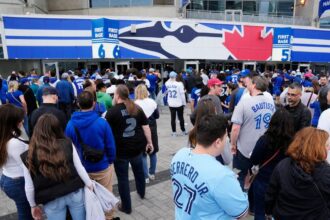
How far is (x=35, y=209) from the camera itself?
8.65 ft

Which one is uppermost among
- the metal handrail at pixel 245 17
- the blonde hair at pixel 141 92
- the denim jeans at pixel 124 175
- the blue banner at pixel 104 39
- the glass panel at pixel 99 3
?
the glass panel at pixel 99 3

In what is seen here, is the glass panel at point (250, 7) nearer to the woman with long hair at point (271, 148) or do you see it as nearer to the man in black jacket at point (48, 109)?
the man in black jacket at point (48, 109)

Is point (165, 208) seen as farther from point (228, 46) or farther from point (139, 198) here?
point (228, 46)

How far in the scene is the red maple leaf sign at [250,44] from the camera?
19375mm

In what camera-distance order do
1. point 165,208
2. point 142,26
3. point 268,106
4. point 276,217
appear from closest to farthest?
1. point 276,217
2. point 268,106
3. point 165,208
4. point 142,26

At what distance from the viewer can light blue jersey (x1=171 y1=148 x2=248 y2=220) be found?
1.64m

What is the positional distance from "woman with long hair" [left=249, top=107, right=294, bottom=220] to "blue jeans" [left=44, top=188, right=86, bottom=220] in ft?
6.36

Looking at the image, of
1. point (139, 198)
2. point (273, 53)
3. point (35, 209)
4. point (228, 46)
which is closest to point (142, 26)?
point (228, 46)

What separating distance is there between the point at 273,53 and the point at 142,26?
10463 millimetres

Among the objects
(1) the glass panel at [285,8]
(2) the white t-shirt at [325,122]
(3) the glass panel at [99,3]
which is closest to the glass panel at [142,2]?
(3) the glass panel at [99,3]

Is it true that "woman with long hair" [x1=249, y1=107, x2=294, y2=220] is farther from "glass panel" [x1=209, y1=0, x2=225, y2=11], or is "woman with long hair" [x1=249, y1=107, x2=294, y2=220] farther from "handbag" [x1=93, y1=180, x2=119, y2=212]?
"glass panel" [x1=209, y1=0, x2=225, y2=11]

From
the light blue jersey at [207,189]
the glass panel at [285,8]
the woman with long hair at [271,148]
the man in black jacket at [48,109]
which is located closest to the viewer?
the light blue jersey at [207,189]

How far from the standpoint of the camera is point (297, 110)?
381cm

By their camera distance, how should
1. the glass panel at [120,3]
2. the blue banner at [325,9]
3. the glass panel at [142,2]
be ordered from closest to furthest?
the blue banner at [325,9], the glass panel at [142,2], the glass panel at [120,3]
